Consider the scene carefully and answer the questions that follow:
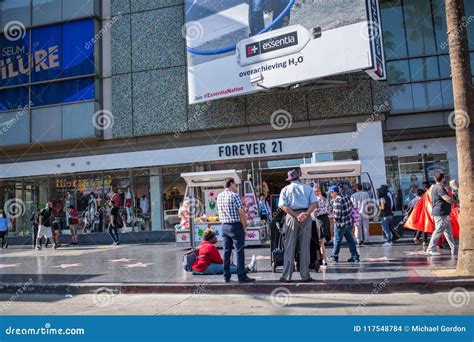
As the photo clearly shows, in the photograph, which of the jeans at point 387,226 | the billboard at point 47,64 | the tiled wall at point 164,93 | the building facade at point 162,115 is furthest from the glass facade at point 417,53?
the billboard at point 47,64

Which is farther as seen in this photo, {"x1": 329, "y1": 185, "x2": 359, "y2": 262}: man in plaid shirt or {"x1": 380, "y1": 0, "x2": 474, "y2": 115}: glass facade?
{"x1": 380, "y1": 0, "x2": 474, "y2": 115}: glass facade

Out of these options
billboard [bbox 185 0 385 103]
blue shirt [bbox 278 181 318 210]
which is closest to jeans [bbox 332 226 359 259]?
blue shirt [bbox 278 181 318 210]

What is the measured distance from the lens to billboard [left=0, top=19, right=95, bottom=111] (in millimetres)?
20438

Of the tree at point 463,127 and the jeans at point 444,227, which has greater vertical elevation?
the tree at point 463,127

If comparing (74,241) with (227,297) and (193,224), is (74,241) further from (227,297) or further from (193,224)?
(227,297)

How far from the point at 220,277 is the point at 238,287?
99 centimetres

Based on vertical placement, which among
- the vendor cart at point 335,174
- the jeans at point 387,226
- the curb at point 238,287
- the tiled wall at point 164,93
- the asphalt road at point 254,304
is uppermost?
the tiled wall at point 164,93

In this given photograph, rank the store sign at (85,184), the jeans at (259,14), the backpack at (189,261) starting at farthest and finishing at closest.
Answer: the store sign at (85,184), the jeans at (259,14), the backpack at (189,261)

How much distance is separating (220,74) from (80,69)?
693 cm

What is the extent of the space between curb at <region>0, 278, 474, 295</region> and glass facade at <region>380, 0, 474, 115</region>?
1316 centimetres

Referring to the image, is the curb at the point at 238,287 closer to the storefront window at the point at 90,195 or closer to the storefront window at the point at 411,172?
the storefront window at the point at 90,195

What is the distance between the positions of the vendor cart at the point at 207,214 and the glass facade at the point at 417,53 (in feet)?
27.3

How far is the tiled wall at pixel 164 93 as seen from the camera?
59.4 ft

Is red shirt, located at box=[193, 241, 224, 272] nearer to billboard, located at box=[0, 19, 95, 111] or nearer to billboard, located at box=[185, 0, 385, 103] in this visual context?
billboard, located at box=[185, 0, 385, 103]
